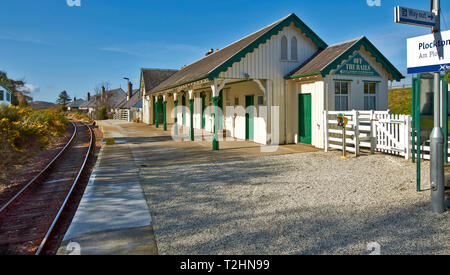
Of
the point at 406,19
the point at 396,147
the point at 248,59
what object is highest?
the point at 248,59

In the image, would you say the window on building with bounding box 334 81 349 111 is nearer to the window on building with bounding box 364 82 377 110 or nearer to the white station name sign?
the window on building with bounding box 364 82 377 110

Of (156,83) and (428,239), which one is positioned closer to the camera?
(428,239)

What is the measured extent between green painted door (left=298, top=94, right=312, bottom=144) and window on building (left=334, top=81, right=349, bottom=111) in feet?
3.53

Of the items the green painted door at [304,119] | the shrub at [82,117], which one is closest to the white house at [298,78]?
the green painted door at [304,119]

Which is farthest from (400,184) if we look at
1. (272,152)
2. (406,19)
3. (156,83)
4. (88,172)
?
(156,83)

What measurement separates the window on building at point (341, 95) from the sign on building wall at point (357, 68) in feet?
1.53

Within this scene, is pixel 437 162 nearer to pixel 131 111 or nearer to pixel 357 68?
pixel 357 68

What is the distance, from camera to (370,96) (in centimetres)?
1314

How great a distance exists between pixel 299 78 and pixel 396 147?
4.75 m

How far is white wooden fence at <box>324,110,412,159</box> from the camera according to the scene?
32.0ft

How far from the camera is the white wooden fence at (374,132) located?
9.77 m
